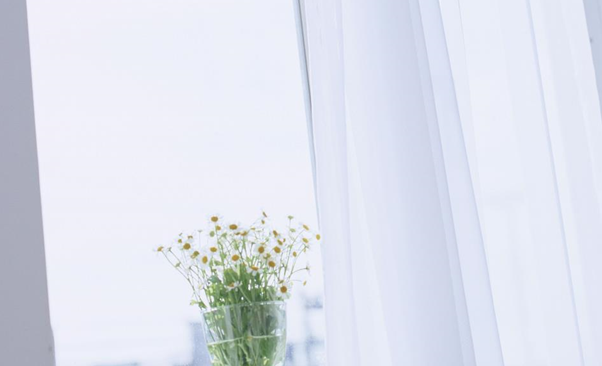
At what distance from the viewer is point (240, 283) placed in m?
1.46

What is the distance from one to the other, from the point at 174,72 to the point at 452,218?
0.64 meters

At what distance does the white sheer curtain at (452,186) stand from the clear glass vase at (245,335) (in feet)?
0.78

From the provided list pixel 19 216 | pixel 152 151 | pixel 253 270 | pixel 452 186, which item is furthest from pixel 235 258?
pixel 19 216

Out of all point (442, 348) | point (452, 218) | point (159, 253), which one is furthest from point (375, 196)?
point (159, 253)

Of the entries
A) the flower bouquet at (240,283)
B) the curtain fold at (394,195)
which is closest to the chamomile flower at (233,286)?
the flower bouquet at (240,283)

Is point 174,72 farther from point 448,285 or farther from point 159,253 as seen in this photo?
point 448,285

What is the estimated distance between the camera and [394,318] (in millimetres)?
1230

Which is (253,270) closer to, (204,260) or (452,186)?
(204,260)

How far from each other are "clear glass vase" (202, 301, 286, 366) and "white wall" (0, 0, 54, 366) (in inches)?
17.3

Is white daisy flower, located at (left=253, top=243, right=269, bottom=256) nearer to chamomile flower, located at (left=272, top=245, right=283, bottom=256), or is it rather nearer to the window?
chamomile flower, located at (left=272, top=245, right=283, bottom=256)

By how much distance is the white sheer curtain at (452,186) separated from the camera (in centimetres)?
124

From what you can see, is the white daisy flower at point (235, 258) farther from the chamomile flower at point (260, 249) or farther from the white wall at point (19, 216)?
the white wall at point (19, 216)

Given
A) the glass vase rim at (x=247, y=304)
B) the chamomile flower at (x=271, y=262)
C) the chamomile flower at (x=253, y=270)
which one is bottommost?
the glass vase rim at (x=247, y=304)

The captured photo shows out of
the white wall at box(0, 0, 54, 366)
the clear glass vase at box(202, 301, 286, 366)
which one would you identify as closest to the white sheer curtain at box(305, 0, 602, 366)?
the clear glass vase at box(202, 301, 286, 366)
